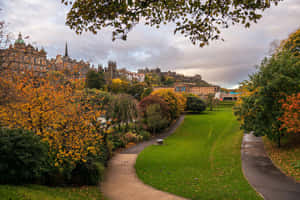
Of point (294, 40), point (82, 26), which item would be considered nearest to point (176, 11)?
point (82, 26)

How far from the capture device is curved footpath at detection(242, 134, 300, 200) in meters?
8.97

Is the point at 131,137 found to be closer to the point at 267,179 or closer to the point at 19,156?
the point at 267,179

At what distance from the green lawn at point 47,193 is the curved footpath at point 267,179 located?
23.9 ft

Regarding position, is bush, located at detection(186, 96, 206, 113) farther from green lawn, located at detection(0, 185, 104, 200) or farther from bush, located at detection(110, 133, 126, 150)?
green lawn, located at detection(0, 185, 104, 200)

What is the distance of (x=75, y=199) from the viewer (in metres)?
8.34

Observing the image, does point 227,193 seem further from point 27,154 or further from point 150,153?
point 150,153

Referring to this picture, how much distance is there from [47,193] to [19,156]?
5.49 ft

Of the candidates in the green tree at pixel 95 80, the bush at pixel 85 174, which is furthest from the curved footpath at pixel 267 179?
the green tree at pixel 95 80

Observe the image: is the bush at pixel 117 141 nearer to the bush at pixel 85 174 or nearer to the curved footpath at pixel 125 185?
the curved footpath at pixel 125 185

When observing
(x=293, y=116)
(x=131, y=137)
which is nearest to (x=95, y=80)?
(x=131, y=137)

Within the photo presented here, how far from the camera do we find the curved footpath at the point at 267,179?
353 inches

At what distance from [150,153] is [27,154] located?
40.8ft

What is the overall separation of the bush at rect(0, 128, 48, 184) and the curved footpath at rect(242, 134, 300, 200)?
9.19 metres

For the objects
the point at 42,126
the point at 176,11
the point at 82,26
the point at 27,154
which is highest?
the point at 176,11
